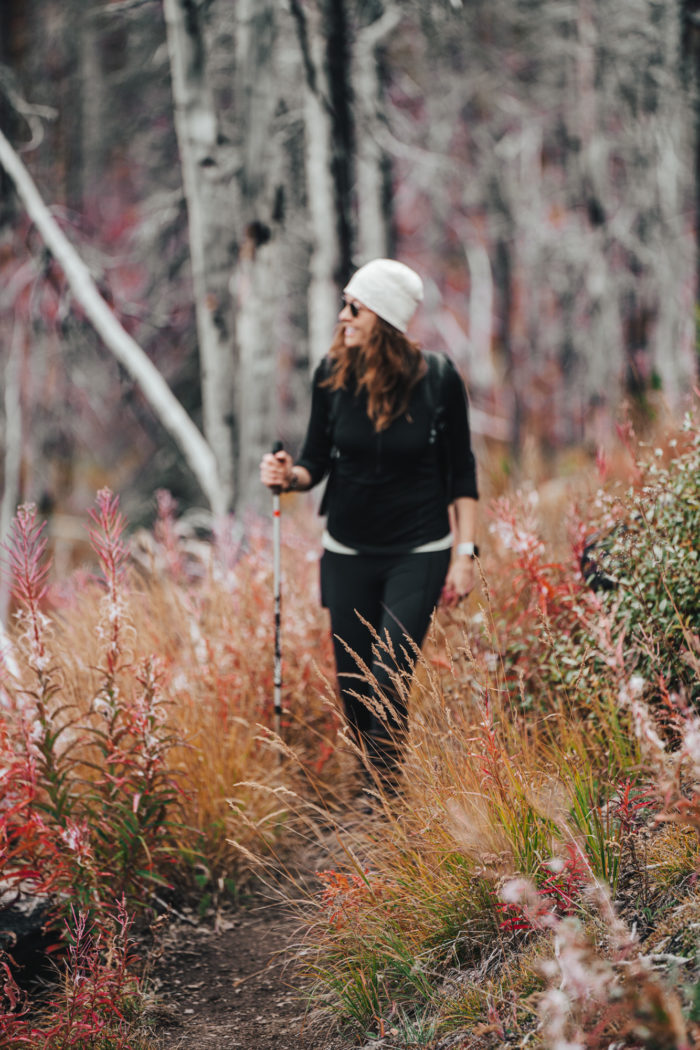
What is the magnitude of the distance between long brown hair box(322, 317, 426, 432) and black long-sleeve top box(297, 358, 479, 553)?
0.04 m

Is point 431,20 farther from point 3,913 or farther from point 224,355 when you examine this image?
point 3,913

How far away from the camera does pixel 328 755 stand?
3994 mm

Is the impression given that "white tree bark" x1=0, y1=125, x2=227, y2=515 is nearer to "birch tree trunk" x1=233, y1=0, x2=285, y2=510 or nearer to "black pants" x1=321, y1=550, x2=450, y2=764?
"birch tree trunk" x1=233, y1=0, x2=285, y2=510

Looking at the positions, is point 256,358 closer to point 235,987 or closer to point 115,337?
point 115,337

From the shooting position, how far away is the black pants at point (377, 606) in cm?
343

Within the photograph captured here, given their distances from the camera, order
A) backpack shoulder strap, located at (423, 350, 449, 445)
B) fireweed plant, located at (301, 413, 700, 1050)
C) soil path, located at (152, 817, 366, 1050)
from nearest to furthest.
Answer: fireweed plant, located at (301, 413, 700, 1050), soil path, located at (152, 817, 366, 1050), backpack shoulder strap, located at (423, 350, 449, 445)

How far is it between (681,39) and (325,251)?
207 inches

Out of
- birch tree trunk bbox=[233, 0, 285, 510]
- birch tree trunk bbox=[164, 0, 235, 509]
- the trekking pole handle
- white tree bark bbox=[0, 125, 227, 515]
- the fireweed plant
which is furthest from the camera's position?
white tree bark bbox=[0, 125, 227, 515]

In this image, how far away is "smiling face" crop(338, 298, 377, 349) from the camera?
137 inches

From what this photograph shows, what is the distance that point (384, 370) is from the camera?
3.50m

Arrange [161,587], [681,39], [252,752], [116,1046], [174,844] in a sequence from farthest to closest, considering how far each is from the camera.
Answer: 1. [681,39]
2. [161,587]
3. [252,752]
4. [174,844]
5. [116,1046]

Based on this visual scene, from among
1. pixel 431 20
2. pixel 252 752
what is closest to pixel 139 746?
pixel 252 752

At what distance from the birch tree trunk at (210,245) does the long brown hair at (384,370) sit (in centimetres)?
333

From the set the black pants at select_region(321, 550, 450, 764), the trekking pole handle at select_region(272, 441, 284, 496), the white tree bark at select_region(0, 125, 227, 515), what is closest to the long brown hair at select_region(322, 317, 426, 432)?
the trekking pole handle at select_region(272, 441, 284, 496)
